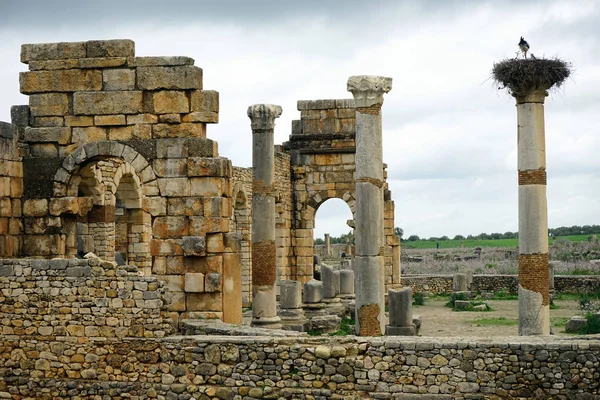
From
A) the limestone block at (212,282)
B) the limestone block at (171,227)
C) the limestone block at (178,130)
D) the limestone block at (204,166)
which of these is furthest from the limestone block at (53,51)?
the limestone block at (212,282)

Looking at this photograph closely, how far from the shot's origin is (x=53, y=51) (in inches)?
623

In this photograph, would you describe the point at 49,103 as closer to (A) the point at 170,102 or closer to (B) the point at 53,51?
(B) the point at 53,51

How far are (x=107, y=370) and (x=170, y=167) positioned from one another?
11.6ft

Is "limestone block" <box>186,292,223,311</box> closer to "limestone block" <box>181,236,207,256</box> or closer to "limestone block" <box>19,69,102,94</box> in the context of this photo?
"limestone block" <box>181,236,207,256</box>

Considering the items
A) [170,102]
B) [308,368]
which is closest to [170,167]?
[170,102]

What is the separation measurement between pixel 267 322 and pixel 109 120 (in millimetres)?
7197

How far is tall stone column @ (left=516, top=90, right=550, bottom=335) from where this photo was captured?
17625 mm

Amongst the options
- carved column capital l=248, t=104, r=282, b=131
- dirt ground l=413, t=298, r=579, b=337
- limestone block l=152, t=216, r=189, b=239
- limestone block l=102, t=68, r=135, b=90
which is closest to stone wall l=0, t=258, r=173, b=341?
limestone block l=152, t=216, r=189, b=239

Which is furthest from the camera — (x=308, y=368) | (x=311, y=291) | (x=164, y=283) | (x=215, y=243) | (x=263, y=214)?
(x=311, y=291)

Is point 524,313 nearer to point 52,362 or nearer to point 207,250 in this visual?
point 207,250

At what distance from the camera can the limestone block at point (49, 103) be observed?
15.8 m

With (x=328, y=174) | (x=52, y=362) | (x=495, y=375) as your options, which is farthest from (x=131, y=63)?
(x=328, y=174)

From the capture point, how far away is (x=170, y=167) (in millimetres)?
15344

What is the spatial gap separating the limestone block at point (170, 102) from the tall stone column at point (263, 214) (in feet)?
18.3
